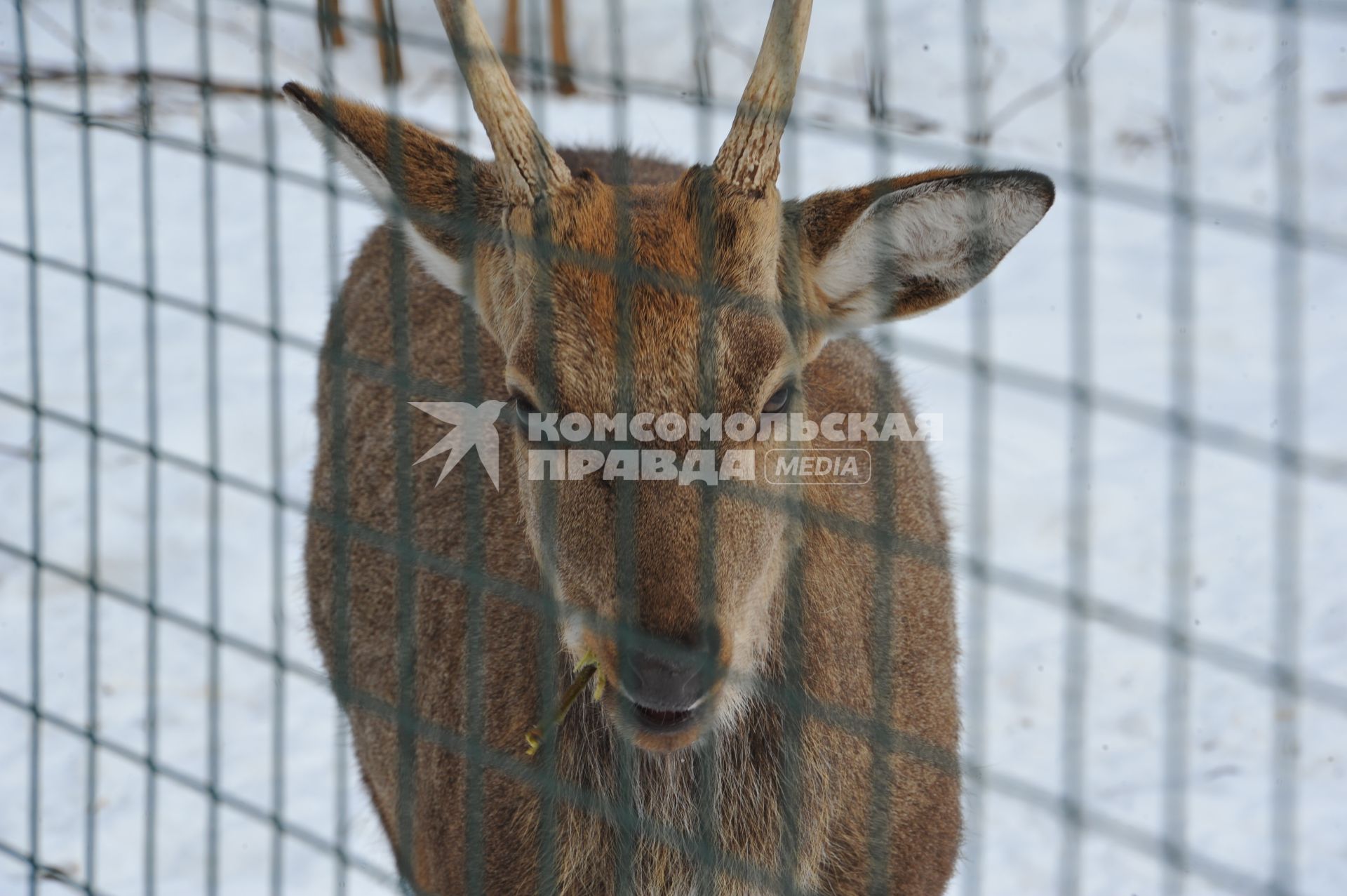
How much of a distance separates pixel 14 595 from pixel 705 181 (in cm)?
422

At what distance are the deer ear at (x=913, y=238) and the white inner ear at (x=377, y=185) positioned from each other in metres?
0.82

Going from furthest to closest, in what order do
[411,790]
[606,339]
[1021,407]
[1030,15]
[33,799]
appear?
[1030,15]
[1021,407]
[33,799]
[411,790]
[606,339]

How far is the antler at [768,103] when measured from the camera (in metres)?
2.40

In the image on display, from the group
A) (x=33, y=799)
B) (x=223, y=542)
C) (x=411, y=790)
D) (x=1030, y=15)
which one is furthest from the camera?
(x=1030, y=15)

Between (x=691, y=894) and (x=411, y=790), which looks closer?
(x=691, y=894)

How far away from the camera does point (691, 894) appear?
9.32ft

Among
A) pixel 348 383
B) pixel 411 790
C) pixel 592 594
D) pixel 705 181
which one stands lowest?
pixel 411 790

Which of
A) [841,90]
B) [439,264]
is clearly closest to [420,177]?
[439,264]

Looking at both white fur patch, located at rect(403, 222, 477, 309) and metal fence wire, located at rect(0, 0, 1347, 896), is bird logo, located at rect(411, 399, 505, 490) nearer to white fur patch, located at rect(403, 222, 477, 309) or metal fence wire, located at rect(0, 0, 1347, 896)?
metal fence wire, located at rect(0, 0, 1347, 896)

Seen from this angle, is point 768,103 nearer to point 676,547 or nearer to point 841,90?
point 676,547

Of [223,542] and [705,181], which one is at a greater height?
[705,181]

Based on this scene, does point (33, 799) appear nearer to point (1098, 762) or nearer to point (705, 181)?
point (705, 181)

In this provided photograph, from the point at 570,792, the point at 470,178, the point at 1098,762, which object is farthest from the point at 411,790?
the point at 1098,762

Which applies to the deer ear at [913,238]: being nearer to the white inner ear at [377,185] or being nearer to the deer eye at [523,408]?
the deer eye at [523,408]
